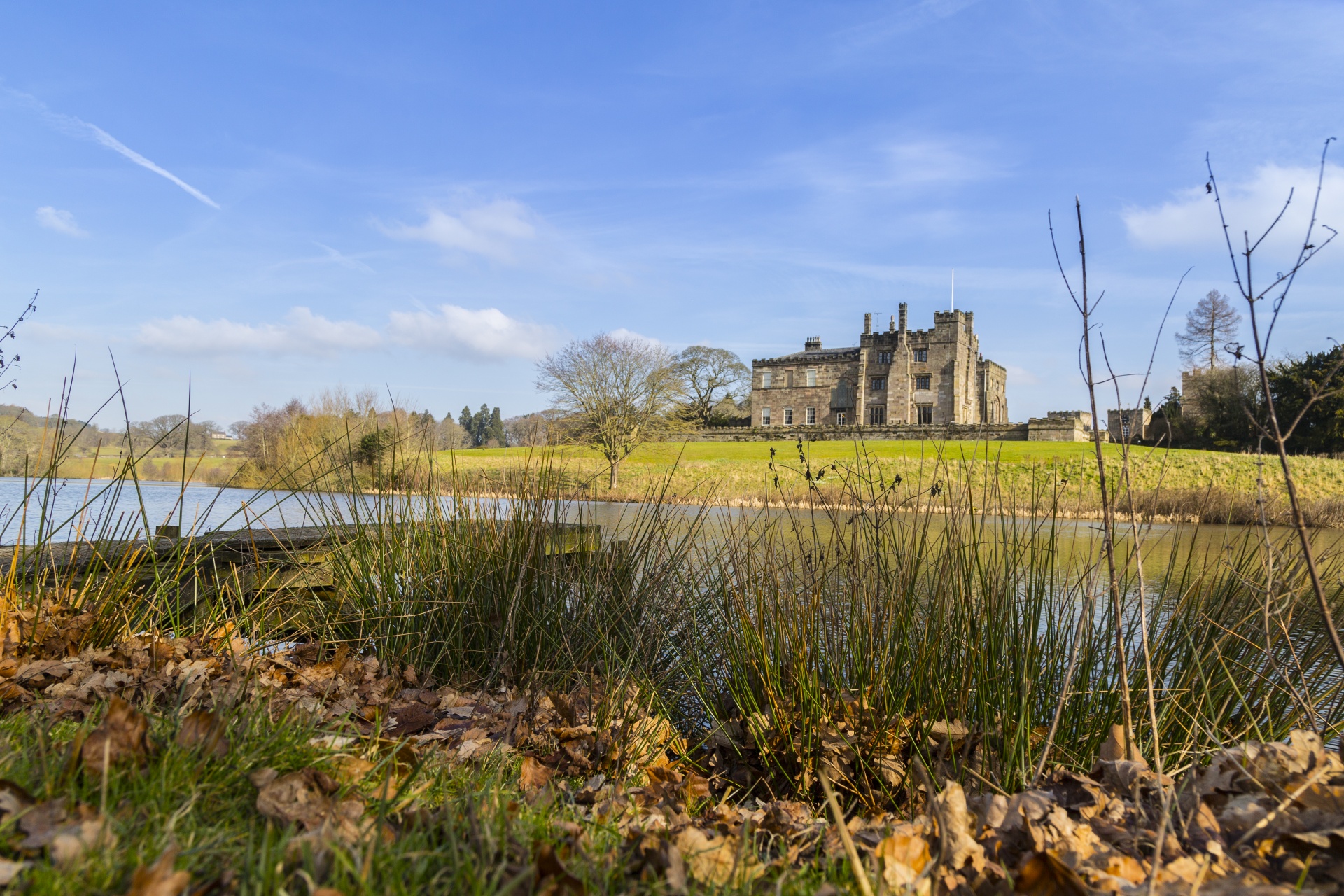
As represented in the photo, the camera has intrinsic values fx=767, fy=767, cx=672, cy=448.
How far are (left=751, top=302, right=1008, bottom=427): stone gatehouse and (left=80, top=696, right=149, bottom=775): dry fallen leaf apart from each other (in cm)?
4493

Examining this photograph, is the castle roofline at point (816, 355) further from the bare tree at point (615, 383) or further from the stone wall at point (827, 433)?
the bare tree at point (615, 383)

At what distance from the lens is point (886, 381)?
4706 cm

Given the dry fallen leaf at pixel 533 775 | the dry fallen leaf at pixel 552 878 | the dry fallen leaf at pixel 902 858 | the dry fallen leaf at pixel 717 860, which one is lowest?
the dry fallen leaf at pixel 533 775

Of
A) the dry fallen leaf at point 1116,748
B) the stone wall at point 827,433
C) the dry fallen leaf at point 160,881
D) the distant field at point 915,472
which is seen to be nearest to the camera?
the dry fallen leaf at point 160,881

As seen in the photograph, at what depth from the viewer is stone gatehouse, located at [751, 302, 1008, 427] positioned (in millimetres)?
45969

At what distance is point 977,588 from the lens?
3.10 meters

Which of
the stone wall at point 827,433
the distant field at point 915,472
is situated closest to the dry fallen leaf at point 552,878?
the distant field at point 915,472

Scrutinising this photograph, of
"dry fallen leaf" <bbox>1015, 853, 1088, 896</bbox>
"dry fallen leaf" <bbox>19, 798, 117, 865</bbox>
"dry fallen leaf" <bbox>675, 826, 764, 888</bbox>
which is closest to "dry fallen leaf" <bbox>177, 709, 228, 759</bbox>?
"dry fallen leaf" <bbox>19, 798, 117, 865</bbox>

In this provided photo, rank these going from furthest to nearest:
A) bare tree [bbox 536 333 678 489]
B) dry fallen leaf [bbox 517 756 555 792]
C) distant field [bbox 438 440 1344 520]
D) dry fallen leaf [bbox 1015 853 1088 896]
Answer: bare tree [bbox 536 333 678 489] → distant field [bbox 438 440 1344 520] → dry fallen leaf [bbox 517 756 555 792] → dry fallen leaf [bbox 1015 853 1088 896]

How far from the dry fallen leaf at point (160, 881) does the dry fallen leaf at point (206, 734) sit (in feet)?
1.39

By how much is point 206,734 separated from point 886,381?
47746 millimetres

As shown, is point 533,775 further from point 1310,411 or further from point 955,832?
point 1310,411

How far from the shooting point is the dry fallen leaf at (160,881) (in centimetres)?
116

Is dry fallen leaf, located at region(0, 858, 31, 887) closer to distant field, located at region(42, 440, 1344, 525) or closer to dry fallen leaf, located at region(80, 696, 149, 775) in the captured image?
dry fallen leaf, located at region(80, 696, 149, 775)
